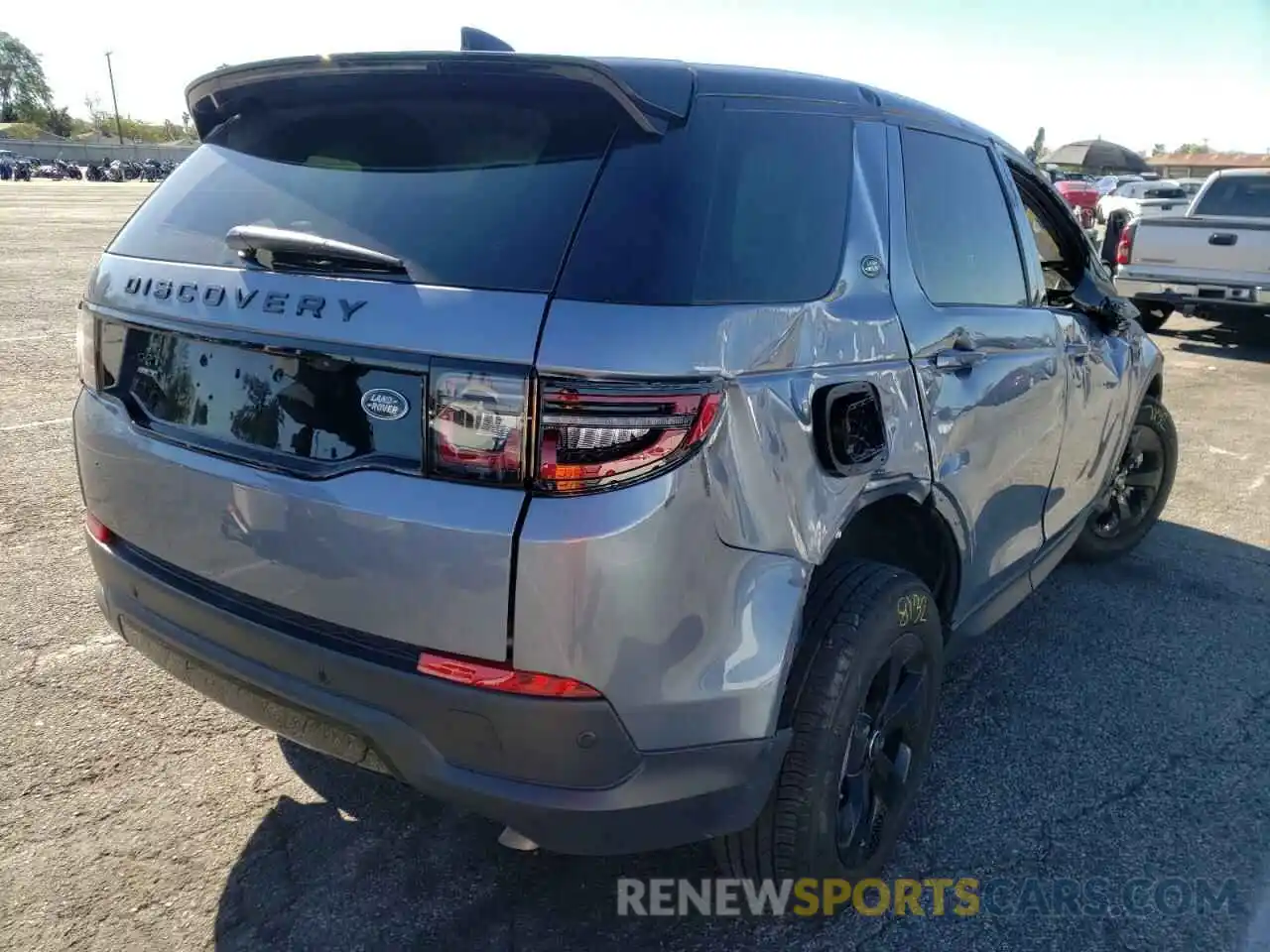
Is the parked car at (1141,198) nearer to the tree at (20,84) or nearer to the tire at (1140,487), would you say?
the tire at (1140,487)

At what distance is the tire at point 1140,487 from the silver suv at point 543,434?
259cm

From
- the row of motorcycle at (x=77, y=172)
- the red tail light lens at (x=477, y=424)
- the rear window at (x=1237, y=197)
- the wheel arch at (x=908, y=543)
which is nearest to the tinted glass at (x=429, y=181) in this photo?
the red tail light lens at (x=477, y=424)

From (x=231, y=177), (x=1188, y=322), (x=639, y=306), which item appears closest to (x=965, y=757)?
(x=639, y=306)

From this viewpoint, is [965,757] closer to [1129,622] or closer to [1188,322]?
[1129,622]

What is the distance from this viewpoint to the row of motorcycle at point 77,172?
60062mm

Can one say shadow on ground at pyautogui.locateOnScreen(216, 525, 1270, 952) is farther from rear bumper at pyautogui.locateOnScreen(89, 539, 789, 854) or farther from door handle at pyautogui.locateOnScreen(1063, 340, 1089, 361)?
door handle at pyautogui.locateOnScreen(1063, 340, 1089, 361)

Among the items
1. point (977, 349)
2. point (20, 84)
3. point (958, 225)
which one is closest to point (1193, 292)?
point (958, 225)

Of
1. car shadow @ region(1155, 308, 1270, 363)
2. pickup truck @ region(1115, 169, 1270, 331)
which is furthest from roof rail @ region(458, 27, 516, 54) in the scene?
car shadow @ region(1155, 308, 1270, 363)

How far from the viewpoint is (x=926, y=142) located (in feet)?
9.02

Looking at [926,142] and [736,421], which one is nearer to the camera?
[736,421]

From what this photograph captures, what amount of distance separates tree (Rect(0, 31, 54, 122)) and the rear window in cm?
13383

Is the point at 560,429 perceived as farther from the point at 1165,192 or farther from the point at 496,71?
the point at 1165,192

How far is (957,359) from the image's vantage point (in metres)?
2.59

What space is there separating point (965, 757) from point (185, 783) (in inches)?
91.0
